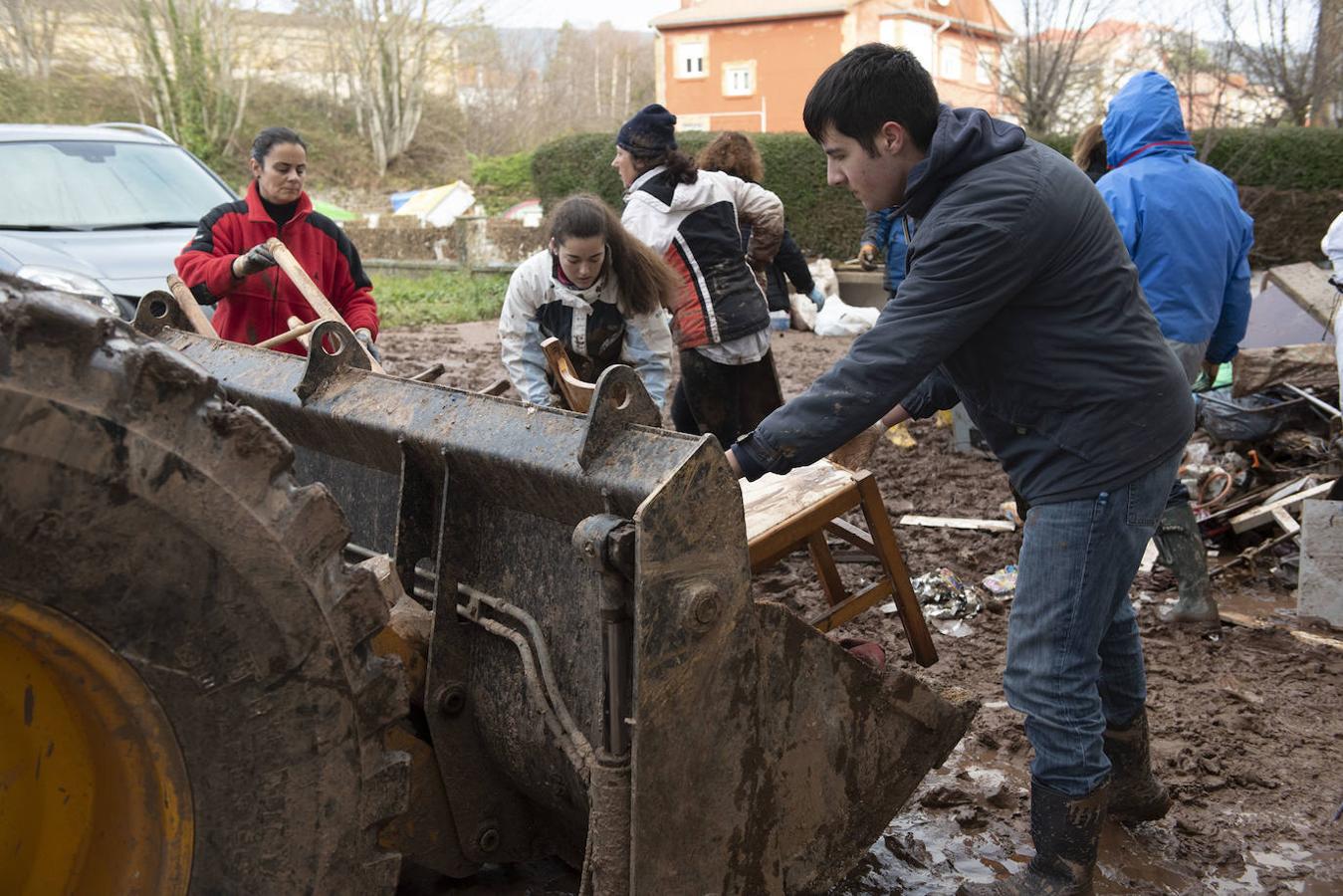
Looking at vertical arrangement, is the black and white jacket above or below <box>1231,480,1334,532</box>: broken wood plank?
above

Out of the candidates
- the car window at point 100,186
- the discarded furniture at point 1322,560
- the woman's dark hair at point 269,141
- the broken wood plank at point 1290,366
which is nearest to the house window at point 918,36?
the car window at point 100,186

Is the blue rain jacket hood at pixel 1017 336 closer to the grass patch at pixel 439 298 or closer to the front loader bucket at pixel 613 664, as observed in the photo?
the front loader bucket at pixel 613 664

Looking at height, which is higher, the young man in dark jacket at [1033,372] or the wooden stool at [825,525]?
the young man in dark jacket at [1033,372]

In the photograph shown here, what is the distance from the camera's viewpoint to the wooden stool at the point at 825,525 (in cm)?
368

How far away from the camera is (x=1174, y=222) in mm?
4719

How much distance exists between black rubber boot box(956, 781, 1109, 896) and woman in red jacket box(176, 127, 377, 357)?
3101mm

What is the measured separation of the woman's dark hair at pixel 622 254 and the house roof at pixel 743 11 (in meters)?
32.0

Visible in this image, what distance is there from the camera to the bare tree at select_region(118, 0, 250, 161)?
30.0 m

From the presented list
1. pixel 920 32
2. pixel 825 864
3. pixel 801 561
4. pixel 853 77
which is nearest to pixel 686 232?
pixel 801 561

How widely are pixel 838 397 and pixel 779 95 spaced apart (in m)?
35.0

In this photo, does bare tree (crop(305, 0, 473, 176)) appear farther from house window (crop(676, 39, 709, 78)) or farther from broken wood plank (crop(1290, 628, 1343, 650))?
broken wood plank (crop(1290, 628, 1343, 650))

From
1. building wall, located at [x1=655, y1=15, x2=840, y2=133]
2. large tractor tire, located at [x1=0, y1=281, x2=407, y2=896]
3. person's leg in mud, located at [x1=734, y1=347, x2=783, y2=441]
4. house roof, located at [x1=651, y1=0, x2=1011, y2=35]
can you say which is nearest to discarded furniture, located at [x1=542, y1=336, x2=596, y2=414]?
large tractor tire, located at [x1=0, y1=281, x2=407, y2=896]

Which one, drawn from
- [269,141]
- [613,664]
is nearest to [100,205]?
[269,141]

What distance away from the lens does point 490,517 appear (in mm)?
2807
